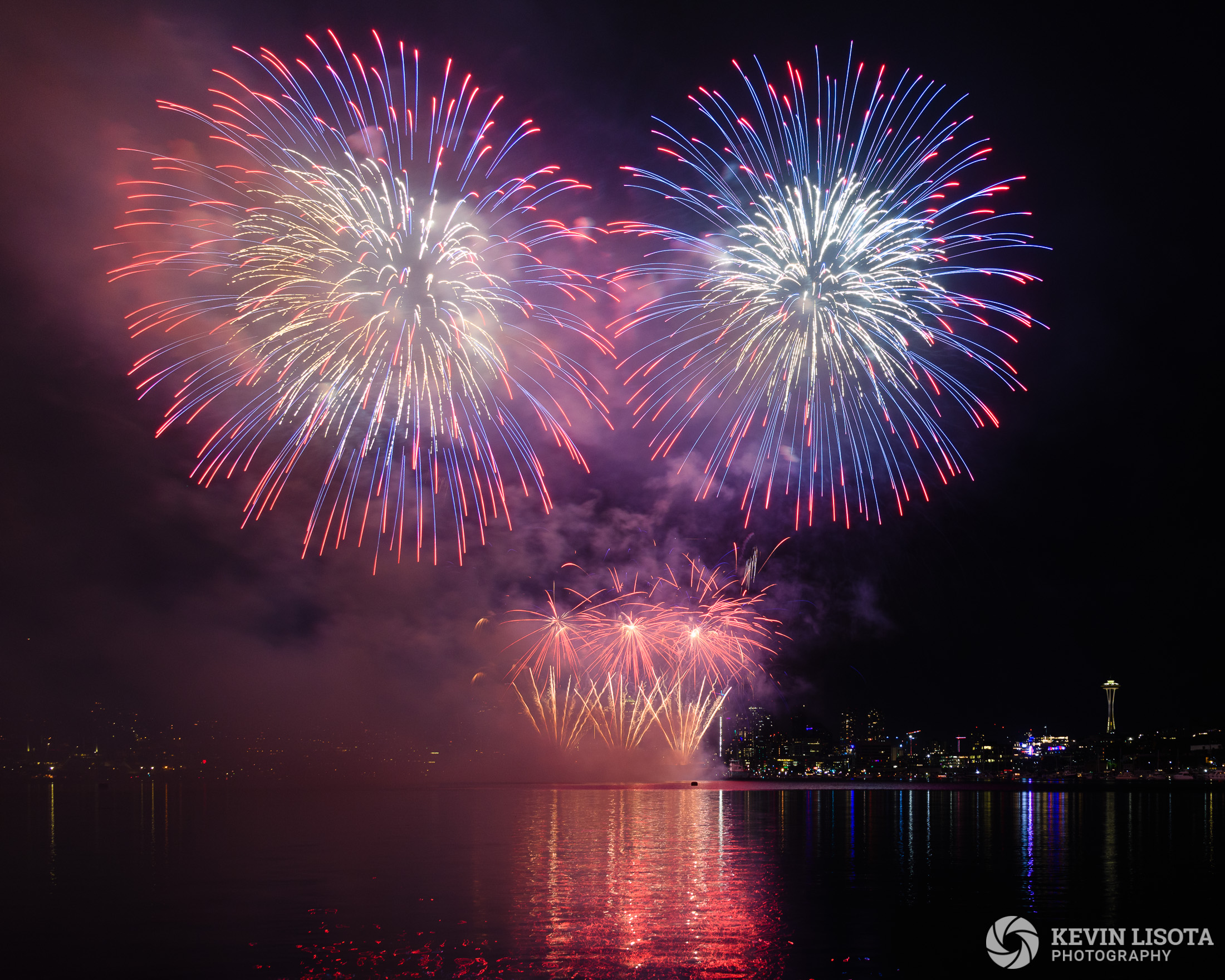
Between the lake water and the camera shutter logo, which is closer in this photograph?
the lake water

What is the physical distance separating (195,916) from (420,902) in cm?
568

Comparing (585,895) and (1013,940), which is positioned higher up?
(1013,940)

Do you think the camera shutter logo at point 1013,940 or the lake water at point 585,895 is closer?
the lake water at point 585,895

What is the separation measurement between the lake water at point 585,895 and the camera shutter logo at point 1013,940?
0.91 ft

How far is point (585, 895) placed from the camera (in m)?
27.8

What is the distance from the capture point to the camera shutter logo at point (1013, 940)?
67.4 ft

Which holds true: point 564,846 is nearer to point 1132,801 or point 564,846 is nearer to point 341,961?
point 341,961

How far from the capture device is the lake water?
19.9 meters

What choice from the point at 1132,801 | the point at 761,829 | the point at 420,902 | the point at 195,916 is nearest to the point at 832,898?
the point at 420,902

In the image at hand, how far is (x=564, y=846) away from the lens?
142 ft

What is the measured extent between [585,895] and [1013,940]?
445 inches

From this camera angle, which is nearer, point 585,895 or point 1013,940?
point 1013,940

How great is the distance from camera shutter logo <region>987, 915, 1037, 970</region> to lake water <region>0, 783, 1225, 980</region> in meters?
0.28

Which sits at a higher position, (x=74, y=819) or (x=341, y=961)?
(x=341, y=961)
